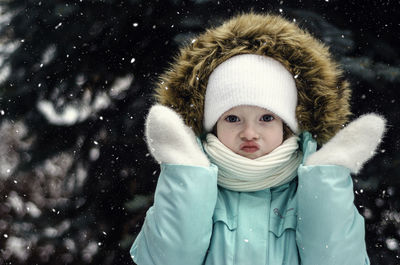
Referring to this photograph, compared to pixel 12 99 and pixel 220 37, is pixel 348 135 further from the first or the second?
pixel 12 99

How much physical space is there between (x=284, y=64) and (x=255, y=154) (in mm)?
431

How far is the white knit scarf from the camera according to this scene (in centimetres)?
204

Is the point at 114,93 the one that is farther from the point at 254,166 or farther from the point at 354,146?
the point at 354,146

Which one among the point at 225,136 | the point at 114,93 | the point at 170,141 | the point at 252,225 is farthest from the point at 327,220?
the point at 114,93

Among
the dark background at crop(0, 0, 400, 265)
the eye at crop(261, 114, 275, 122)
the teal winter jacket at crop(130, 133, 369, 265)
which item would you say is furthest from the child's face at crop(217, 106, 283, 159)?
the dark background at crop(0, 0, 400, 265)

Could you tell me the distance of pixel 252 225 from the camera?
2.05 meters

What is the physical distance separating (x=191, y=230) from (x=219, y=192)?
0.29 m

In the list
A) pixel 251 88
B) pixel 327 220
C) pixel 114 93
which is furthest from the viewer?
pixel 114 93

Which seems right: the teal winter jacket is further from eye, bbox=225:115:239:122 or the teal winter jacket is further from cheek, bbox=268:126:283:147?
eye, bbox=225:115:239:122

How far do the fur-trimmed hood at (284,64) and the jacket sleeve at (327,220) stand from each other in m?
0.33

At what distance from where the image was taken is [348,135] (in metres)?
2.04

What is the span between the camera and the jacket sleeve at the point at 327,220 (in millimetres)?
1908

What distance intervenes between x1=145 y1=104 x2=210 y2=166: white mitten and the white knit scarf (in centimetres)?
9

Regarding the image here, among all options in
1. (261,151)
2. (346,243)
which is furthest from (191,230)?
(346,243)
